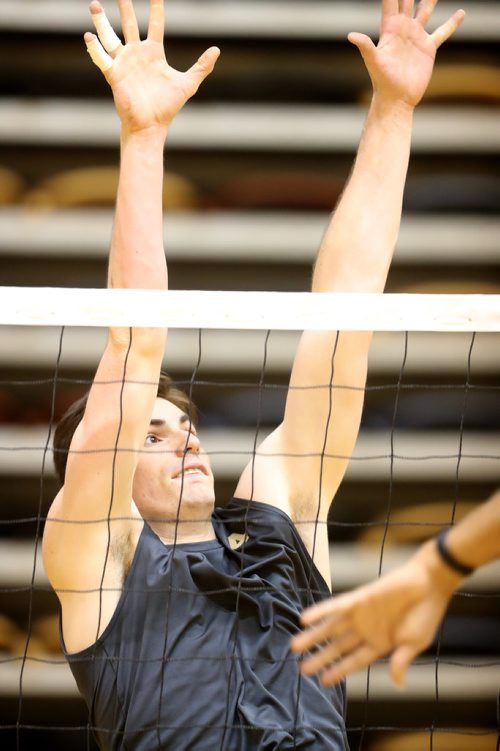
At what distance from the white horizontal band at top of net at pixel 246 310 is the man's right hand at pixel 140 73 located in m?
0.40

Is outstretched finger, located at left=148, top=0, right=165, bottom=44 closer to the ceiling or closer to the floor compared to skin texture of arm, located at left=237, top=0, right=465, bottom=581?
closer to the ceiling

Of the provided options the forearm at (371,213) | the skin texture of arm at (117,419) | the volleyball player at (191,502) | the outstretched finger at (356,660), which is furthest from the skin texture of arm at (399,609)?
the forearm at (371,213)

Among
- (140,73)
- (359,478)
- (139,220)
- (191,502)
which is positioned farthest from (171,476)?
(359,478)

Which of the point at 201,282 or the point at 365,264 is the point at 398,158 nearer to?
the point at 365,264

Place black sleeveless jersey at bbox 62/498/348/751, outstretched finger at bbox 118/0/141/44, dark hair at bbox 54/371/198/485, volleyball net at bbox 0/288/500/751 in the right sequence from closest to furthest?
black sleeveless jersey at bbox 62/498/348/751
outstretched finger at bbox 118/0/141/44
dark hair at bbox 54/371/198/485
volleyball net at bbox 0/288/500/751

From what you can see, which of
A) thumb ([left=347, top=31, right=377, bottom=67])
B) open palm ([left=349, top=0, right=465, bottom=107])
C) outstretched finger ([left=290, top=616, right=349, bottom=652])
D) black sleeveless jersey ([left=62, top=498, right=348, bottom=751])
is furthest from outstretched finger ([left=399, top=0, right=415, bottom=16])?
outstretched finger ([left=290, top=616, right=349, bottom=652])

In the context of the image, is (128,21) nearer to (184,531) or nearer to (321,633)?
(184,531)

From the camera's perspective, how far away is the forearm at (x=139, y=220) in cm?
278

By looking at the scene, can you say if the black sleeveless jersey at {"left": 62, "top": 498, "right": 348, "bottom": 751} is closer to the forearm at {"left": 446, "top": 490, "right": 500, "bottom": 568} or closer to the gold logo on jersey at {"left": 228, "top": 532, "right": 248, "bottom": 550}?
the gold logo on jersey at {"left": 228, "top": 532, "right": 248, "bottom": 550}

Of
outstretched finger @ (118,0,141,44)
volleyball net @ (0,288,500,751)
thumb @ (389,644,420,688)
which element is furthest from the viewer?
volleyball net @ (0,288,500,751)

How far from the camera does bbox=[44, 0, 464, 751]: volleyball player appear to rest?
2.70 m

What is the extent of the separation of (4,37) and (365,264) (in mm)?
2097

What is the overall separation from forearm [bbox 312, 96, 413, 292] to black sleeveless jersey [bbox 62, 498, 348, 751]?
24.3 inches

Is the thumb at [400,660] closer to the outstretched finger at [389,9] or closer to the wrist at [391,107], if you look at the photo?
the wrist at [391,107]
